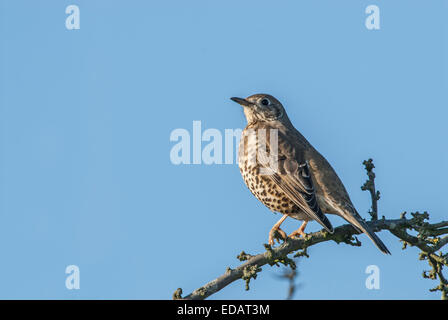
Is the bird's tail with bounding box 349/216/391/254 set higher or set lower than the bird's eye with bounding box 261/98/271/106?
lower

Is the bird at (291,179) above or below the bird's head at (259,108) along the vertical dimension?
below

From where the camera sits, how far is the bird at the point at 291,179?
30.5 ft

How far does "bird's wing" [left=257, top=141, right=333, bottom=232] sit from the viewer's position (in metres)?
9.14

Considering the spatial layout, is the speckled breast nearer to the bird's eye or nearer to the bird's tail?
the bird's tail

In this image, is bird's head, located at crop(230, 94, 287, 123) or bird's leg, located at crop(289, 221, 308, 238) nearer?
bird's leg, located at crop(289, 221, 308, 238)

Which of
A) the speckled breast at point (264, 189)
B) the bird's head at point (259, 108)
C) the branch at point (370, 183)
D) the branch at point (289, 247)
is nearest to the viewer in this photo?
the branch at point (289, 247)

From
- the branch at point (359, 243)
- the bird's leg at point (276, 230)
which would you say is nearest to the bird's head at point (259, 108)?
the bird's leg at point (276, 230)

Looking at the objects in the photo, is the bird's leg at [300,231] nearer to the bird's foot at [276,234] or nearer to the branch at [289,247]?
the bird's foot at [276,234]

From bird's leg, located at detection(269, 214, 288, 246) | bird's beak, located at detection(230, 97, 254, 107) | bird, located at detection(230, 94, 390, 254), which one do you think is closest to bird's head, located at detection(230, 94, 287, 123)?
bird's beak, located at detection(230, 97, 254, 107)

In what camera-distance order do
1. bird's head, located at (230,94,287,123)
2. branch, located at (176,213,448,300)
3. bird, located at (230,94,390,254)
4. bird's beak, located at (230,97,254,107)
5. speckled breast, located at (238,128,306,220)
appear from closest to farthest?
branch, located at (176,213,448,300) < bird, located at (230,94,390,254) < speckled breast, located at (238,128,306,220) < bird's beak, located at (230,97,254,107) < bird's head, located at (230,94,287,123)

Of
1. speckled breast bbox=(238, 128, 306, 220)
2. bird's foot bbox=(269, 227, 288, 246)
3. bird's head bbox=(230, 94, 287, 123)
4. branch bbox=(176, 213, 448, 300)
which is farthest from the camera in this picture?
bird's head bbox=(230, 94, 287, 123)

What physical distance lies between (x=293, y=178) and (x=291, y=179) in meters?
0.03

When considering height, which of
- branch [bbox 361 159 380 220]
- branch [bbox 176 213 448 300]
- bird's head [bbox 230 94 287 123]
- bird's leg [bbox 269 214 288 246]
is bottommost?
branch [bbox 176 213 448 300]

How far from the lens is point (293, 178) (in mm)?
9492
